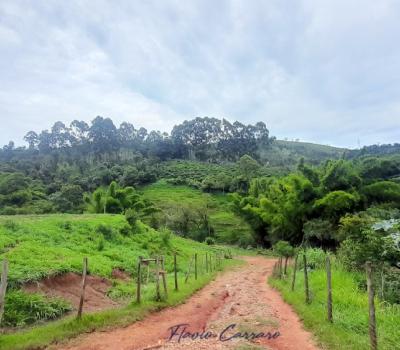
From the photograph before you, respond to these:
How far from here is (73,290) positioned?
1306 cm

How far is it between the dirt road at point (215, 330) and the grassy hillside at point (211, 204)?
37067mm

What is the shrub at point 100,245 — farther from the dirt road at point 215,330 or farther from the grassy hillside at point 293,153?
the grassy hillside at point 293,153

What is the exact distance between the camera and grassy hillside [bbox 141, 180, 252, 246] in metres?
52.8

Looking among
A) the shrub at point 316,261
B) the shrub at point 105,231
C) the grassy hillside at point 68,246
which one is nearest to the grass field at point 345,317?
the shrub at point 316,261

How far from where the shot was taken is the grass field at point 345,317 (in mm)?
7340

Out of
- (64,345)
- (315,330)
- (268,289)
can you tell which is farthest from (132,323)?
(268,289)

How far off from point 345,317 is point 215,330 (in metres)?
3.21

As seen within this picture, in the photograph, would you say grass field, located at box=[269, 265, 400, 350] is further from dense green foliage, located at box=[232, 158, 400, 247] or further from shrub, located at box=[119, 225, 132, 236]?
dense green foliage, located at box=[232, 158, 400, 247]

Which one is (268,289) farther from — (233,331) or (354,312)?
(233,331)

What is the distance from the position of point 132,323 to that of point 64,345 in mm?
2178

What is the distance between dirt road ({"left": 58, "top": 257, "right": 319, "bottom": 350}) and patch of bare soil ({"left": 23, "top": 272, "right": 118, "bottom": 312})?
8.88 feet

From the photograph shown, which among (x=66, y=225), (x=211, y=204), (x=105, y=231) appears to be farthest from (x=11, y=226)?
(x=211, y=204)

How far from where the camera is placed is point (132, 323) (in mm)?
9648

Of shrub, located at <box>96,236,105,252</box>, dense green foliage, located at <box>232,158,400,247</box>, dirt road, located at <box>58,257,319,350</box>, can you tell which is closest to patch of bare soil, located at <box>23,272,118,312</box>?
dirt road, located at <box>58,257,319,350</box>
